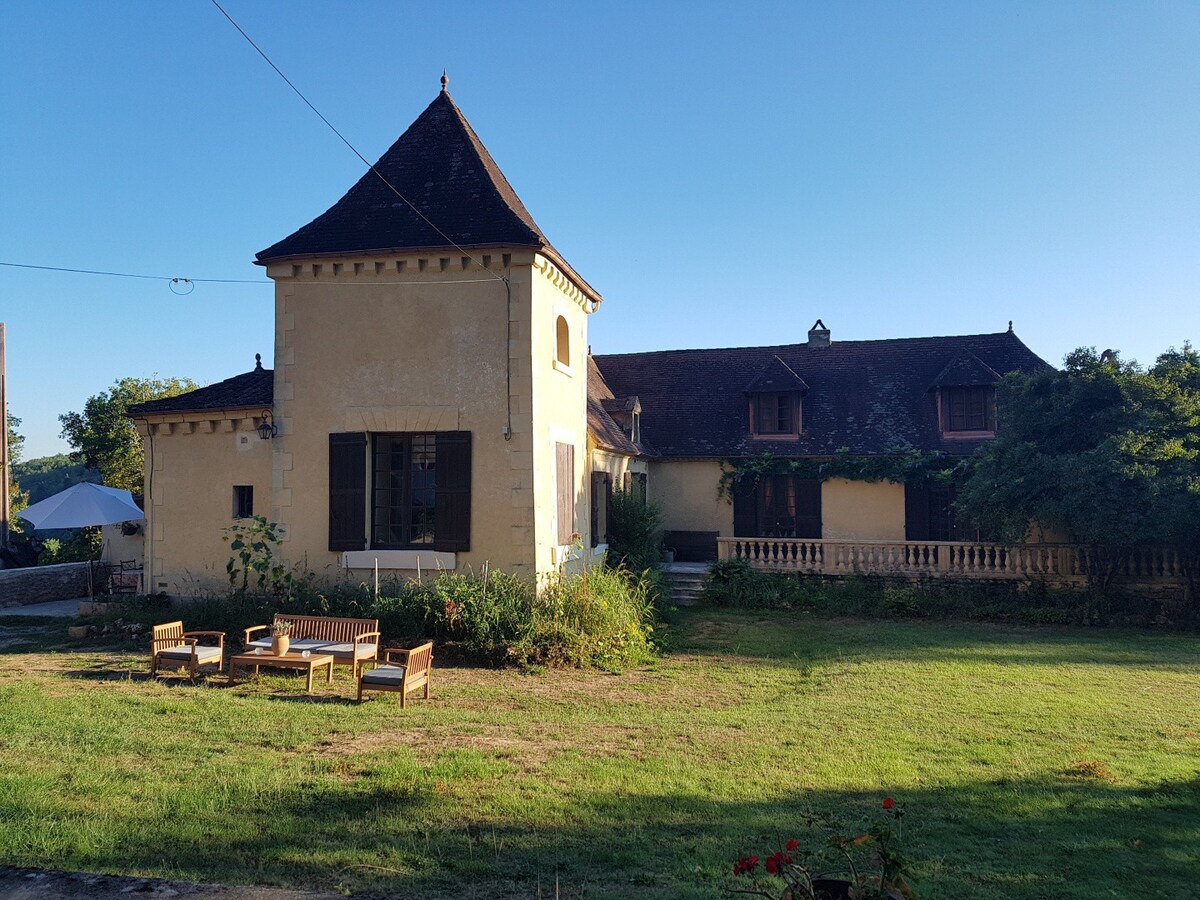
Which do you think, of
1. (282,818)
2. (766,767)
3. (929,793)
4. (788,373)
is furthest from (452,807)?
(788,373)

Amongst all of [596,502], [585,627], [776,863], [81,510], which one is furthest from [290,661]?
[81,510]

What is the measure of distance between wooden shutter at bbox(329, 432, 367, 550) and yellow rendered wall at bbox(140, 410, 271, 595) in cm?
187

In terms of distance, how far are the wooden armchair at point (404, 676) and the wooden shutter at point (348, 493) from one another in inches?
141

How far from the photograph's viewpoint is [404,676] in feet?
27.3

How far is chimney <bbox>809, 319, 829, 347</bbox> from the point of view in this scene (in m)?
23.2

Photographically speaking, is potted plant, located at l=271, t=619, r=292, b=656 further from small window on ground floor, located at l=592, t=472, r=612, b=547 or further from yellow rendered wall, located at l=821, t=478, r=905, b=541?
yellow rendered wall, located at l=821, t=478, r=905, b=541

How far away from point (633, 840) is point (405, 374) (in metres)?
8.49

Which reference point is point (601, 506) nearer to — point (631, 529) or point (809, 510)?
point (631, 529)

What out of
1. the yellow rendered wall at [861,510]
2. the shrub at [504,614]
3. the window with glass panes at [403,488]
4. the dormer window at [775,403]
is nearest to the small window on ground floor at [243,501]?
the shrub at [504,614]

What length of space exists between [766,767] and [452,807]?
2.62m

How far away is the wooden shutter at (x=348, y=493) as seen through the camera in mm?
11945

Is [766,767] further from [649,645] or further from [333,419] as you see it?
[333,419]

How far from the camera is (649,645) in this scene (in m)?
11.8

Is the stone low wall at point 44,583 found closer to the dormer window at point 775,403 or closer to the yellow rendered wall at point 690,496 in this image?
the yellow rendered wall at point 690,496
